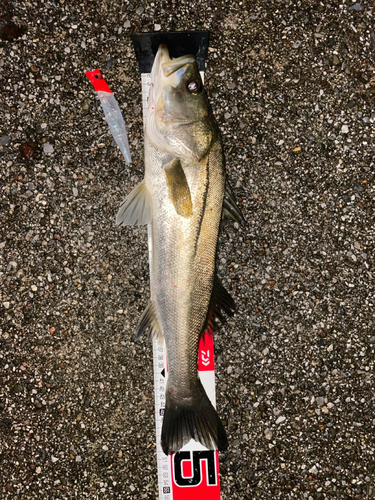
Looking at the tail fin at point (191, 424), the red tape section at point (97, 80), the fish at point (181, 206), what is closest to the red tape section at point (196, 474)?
the tail fin at point (191, 424)

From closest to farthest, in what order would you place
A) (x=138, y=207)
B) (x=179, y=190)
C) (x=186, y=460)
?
(x=179, y=190) < (x=138, y=207) < (x=186, y=460)

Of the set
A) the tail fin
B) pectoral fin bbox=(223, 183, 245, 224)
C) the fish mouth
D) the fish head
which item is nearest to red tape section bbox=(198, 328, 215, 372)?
the tail fin

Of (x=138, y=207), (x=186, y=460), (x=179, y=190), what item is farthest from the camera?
(x=186, y=460)

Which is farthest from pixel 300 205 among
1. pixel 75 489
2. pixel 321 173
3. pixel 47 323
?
pixel 75 489

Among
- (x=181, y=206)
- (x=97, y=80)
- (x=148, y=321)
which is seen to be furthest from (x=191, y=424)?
(x=97, y=80)

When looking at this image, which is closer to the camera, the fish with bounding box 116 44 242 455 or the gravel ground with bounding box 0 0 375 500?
the fish with bounding box 116 44 242 455

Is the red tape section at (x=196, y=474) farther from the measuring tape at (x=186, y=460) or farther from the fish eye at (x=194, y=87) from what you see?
the fish eye at (x=194, y=87)

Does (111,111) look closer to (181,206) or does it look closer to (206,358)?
(181,206)

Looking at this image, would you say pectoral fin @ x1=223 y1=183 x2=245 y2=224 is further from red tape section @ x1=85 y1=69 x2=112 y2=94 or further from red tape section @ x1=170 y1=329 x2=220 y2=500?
red tape section @ x1=85 y1=69 x2=112 y2=94
